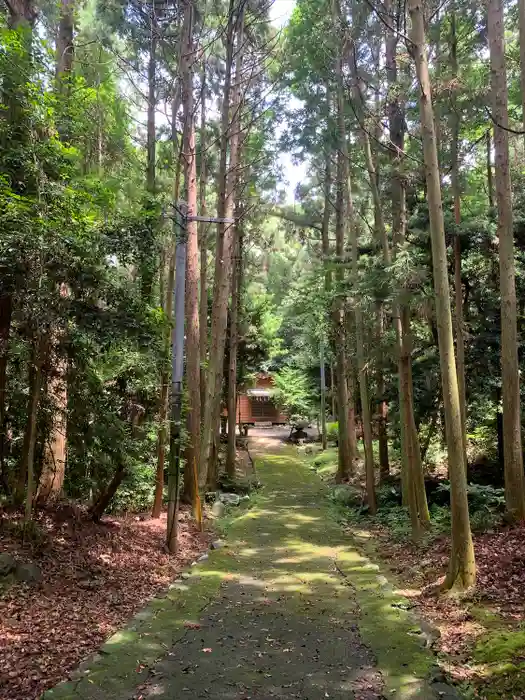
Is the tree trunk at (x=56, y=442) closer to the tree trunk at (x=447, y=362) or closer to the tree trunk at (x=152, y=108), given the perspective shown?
the tree trunk at (x=447, y=362)

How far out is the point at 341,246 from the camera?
17688mm

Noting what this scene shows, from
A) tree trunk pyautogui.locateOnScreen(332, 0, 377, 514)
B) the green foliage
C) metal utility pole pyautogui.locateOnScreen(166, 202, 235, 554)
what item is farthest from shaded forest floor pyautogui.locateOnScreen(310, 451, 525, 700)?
the green foliage

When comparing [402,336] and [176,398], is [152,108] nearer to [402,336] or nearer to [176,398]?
[176,398]

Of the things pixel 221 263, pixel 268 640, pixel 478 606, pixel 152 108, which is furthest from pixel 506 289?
pixel 152 108

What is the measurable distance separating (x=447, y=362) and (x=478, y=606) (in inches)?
107

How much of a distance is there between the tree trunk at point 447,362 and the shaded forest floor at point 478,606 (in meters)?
0.33

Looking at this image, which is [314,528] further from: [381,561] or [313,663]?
[313,663]

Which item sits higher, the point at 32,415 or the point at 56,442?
the point at 32,415

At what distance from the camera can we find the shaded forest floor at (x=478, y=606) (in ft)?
13.9

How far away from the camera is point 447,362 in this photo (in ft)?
21.1

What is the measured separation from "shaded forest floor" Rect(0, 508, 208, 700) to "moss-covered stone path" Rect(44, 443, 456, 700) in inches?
10.5

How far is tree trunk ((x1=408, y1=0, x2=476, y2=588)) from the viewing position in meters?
6.34

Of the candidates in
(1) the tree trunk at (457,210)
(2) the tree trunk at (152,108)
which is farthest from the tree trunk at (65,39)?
(1) the tree trunk at (457,210)

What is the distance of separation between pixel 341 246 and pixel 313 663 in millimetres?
14607
